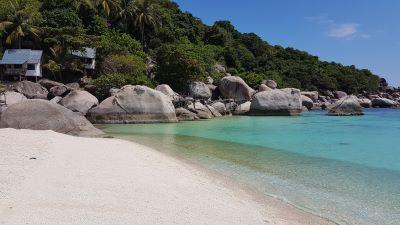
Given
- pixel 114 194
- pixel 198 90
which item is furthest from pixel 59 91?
pixel 114 194

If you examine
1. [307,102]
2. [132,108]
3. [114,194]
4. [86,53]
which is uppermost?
[86,53]

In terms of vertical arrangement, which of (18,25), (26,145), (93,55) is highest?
(18,25)

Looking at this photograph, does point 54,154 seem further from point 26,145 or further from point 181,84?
point 181,84

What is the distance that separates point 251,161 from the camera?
12.3 m

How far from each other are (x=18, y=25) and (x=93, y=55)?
23.2 feet

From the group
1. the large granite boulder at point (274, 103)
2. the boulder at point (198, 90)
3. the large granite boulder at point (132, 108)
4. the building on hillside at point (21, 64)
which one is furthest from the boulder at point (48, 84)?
the large granite boulder at point (274, 103)

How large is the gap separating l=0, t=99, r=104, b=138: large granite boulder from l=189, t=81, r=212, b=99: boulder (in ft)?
75.8

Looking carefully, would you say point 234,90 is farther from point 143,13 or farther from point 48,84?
point 48,84

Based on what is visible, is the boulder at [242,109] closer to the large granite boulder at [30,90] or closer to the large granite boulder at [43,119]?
the large granite boulder at [30,90]

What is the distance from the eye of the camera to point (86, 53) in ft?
125

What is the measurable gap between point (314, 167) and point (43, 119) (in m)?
10.6

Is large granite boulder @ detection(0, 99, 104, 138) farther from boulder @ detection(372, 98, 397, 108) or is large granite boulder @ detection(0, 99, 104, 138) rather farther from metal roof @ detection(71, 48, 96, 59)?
boulder @ detection(372, 98, 397, 108)

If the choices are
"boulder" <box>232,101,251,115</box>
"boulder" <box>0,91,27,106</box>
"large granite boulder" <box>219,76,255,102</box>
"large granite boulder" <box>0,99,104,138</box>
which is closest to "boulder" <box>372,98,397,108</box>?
"large granite boulder" <box>219,76,255,102</box>

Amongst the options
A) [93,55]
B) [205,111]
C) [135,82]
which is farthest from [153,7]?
[205,111]
